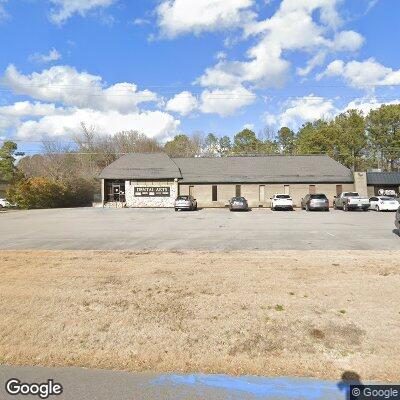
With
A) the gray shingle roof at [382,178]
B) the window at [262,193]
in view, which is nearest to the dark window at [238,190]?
the window at [262,193]

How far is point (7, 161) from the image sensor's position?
51.4m

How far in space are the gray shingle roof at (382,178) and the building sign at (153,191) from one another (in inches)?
929

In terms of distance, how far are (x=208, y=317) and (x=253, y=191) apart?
118 feet

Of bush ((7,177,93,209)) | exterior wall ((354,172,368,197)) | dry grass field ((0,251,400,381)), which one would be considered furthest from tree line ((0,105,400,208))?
dry grass field ((0,251,400,381))

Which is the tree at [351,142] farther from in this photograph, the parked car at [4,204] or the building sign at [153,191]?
the parked car at [4,204]

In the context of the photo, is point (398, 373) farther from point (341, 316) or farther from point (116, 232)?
point (116, 232)

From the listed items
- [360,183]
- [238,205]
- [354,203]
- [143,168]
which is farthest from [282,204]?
[143,168]

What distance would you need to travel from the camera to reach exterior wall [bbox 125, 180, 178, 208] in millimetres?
40094

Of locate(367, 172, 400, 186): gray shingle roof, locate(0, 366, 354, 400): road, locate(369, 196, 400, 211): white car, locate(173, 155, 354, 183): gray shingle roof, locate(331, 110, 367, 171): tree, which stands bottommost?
locate(0, 366, 354, 400): road

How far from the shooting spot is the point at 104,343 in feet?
14.8

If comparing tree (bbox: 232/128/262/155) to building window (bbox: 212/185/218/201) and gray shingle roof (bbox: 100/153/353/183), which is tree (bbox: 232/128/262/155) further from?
building window (bbox: 212/185/218/201)

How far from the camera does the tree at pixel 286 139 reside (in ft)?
255

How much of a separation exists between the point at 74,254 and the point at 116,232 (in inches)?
236

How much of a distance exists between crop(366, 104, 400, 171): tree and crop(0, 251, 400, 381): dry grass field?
5828cm
